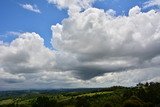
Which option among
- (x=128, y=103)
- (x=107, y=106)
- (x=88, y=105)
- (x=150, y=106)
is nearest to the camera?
(x=128, y=103)


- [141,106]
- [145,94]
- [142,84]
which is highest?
[142,84]

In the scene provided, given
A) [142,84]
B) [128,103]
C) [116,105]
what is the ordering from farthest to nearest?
[142,84]
[116,105]
[128,103]

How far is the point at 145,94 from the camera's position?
5674 inches

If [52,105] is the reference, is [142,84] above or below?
above

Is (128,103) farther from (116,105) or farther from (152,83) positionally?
(152,83)

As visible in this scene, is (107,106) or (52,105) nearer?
(107,106)

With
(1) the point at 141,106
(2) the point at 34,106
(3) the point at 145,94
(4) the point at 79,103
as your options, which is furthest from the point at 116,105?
(2) the point at 34,106

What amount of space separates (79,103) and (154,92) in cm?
4103

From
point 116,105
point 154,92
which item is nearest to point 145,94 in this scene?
point 154,92

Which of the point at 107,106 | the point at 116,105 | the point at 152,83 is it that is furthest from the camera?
the point at 152,83

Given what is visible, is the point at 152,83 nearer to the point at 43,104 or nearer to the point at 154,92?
the point at 154,92

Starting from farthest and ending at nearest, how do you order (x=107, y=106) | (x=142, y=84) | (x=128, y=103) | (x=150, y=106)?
(x=142, y=84) < (x=107, y=106) < (x=150, y=106) < (x=128, y=103)

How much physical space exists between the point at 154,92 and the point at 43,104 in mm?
58960

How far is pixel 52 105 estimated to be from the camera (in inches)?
6609
